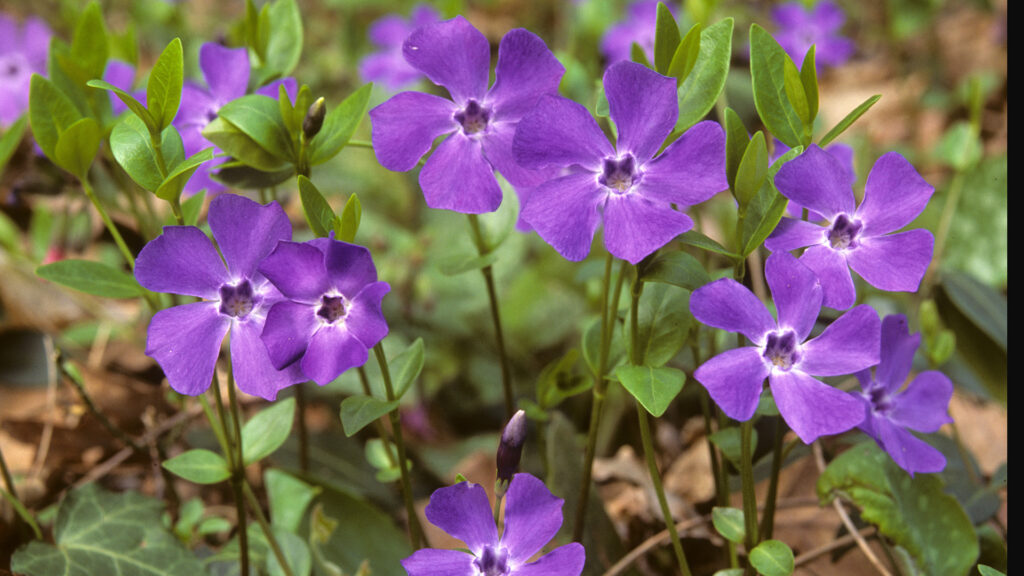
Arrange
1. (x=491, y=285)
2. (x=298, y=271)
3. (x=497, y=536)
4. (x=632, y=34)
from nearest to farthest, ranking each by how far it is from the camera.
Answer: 1. (x=298, y=271)
2. (x=497, y=536)
3. (x=491, y=285)
4. (x=632, y=34)

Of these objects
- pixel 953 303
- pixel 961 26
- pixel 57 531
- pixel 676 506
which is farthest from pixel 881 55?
pixel 57 531

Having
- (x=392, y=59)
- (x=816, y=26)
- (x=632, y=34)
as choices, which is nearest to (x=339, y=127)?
(x=392, y=59)

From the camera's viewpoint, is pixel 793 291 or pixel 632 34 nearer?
pixel 793 291

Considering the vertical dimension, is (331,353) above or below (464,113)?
below

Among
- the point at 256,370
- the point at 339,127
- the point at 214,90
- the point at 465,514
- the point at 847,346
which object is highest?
the point at 214,90

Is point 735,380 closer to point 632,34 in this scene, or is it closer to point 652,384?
point 652,384

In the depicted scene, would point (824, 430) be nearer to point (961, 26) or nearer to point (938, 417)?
point (938, 417)

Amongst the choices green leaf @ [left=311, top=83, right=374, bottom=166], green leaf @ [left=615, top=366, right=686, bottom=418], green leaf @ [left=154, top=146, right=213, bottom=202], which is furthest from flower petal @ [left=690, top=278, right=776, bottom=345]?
green leaf @ [left=154, top=146, right=213, bottom=202]
